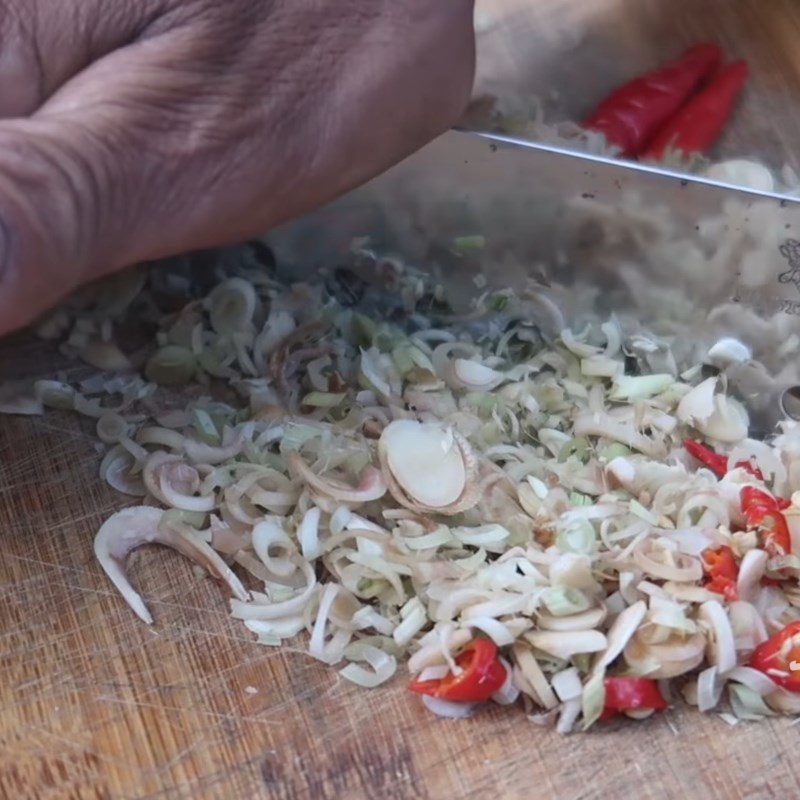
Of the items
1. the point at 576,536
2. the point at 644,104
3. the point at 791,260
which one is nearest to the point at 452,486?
the point at 576,536

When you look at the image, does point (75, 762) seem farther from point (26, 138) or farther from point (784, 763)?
point (784, 763)

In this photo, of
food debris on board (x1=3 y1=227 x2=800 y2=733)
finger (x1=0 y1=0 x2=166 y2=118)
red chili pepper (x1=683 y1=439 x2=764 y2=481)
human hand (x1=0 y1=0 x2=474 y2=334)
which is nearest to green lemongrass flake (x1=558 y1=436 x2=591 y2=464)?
food debris on board (x1=3 y1=227 x2=800 y2=733)

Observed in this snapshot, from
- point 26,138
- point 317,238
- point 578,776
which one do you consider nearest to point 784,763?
Answer: point 578,776

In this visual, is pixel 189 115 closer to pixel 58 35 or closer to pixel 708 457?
pixel 58 35

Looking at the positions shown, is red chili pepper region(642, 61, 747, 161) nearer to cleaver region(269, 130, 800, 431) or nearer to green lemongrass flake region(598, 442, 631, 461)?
cleaver region(269, 130, 800, 431)

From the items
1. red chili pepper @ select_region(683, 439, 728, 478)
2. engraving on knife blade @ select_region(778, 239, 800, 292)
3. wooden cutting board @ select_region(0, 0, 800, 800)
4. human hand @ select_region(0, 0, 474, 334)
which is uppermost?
human hand @ select_region(0, 0, 474, 334)

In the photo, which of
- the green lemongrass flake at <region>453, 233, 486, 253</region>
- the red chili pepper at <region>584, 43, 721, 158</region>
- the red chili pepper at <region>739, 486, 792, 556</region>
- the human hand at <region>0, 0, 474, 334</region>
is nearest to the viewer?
the human hand at <region>0, 0, 474, 334</region>
